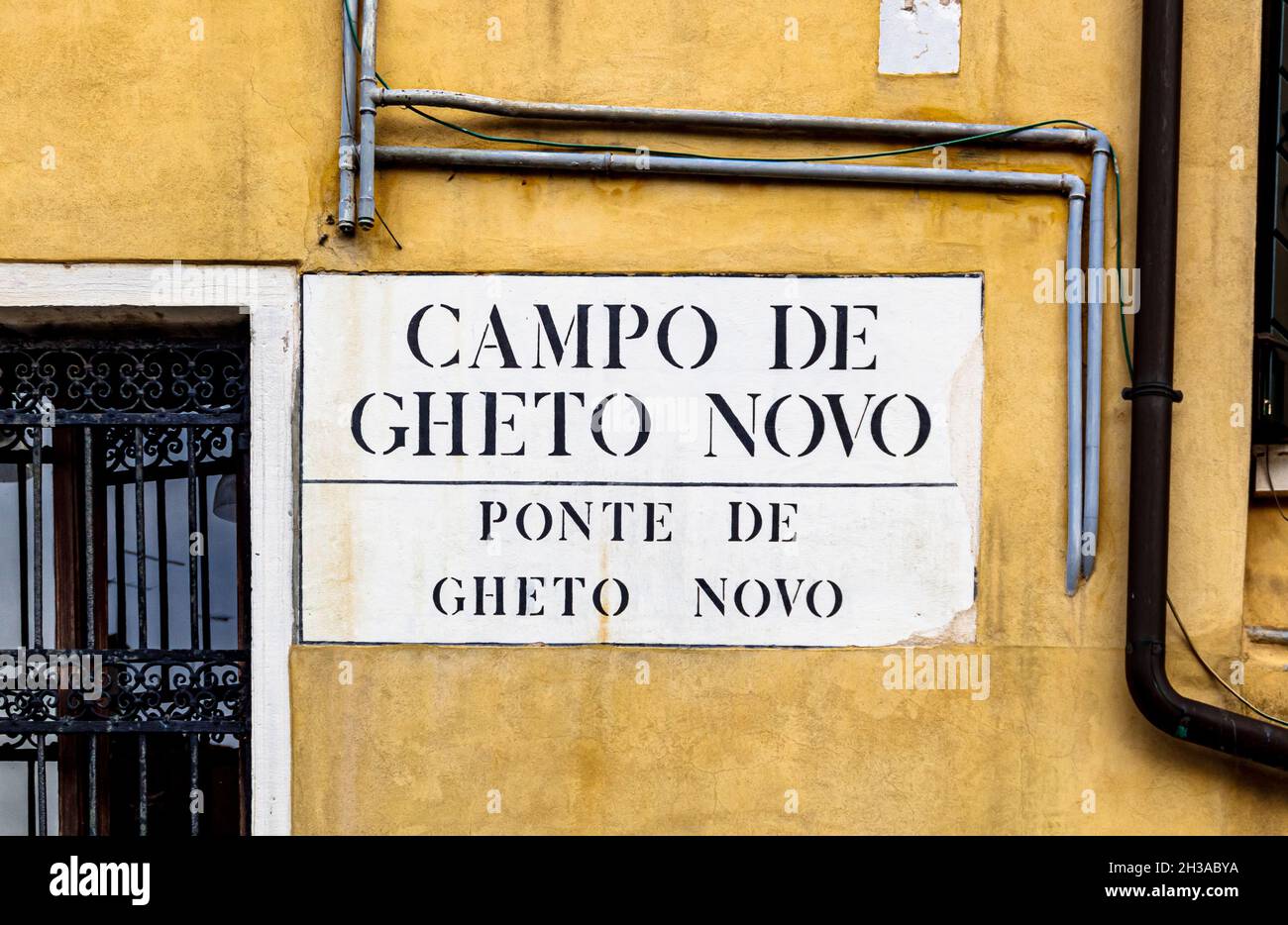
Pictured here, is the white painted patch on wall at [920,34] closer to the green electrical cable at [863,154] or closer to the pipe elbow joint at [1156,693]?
the green electrical cable at [863,154]

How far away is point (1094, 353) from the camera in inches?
152

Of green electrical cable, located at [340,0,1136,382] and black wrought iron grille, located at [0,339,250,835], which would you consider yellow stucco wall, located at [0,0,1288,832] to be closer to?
green electrical cable, located at [340,0,1136,382]

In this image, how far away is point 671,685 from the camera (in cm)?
388

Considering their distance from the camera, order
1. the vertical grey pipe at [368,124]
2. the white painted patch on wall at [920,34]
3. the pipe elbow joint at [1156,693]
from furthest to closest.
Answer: the white painted patch on wall at [920,34]
the vertical grey pipe at [368,124]
the pipe elbow joint at [1156,693]

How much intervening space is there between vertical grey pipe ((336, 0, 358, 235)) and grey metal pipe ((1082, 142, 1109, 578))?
8.73 feet

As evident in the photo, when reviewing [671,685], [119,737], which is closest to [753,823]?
[671,685]

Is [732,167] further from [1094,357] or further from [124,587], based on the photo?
[124,587]

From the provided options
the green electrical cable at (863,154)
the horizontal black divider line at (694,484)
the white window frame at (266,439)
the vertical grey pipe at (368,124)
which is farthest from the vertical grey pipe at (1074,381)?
the white window frame at (266,439)

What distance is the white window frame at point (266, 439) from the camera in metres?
3.87

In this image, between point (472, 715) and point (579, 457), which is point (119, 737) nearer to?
point (472, 715)

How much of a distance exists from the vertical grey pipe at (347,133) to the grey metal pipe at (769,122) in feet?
1.00

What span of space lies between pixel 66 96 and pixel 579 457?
228 centimetres

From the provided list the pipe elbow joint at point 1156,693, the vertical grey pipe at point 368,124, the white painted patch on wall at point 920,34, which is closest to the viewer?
the pipe elbow joint at point 1156,693

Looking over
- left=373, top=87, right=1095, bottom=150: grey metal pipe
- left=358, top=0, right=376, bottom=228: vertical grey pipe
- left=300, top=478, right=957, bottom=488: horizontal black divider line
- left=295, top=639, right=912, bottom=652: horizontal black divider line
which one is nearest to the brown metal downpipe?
left=373, top=87, right=1095, bottom=150: grey metal pipe
